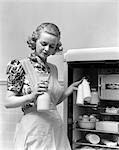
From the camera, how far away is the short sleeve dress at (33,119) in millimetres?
1274

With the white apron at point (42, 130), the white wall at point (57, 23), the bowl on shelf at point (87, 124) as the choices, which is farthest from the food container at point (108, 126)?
the white wall at point (57, 23)

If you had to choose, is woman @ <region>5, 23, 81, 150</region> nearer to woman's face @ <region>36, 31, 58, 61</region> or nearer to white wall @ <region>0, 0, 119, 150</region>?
woman's face @ <region>36, 31, 58, 61</region>

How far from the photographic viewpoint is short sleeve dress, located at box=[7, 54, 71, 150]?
50.2 inches

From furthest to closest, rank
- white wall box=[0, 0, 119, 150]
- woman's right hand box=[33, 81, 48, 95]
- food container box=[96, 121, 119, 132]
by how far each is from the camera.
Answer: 1. white wall box=[0, 0, 119, 150]
2. food container box=[96, 121, 119, 132]
3. woman's right hand box=[33, 81, 48, 95]

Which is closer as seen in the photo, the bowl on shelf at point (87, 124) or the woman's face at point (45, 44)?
the woman's face at point (45, 44)

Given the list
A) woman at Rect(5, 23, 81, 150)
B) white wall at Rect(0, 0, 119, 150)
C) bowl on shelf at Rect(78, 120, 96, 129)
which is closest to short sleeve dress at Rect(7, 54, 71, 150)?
woman at Rect(5, 23, 81, 150)

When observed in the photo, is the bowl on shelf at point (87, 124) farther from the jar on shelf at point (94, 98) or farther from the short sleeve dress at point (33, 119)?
the short sleeve dress at point (33, 119)

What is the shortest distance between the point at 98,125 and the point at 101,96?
0.17 metres

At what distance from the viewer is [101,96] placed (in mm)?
1577

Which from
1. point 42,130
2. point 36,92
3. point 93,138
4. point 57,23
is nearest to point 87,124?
point 93,138

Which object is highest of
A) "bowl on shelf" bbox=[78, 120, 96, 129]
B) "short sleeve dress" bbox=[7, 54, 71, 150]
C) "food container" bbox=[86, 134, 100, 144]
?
Answer: "short sleeve dress" bbox=[7, 54, 71, 150]

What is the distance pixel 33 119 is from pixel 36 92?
157 mm

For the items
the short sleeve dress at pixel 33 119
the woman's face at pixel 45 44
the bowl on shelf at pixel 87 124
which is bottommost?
the bowl on shelf at pixel 87 124

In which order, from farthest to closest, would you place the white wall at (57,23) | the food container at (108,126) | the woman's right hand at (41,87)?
the white wall at (57,23), the food container at (108,126), the woman's right hand at (41,87)
